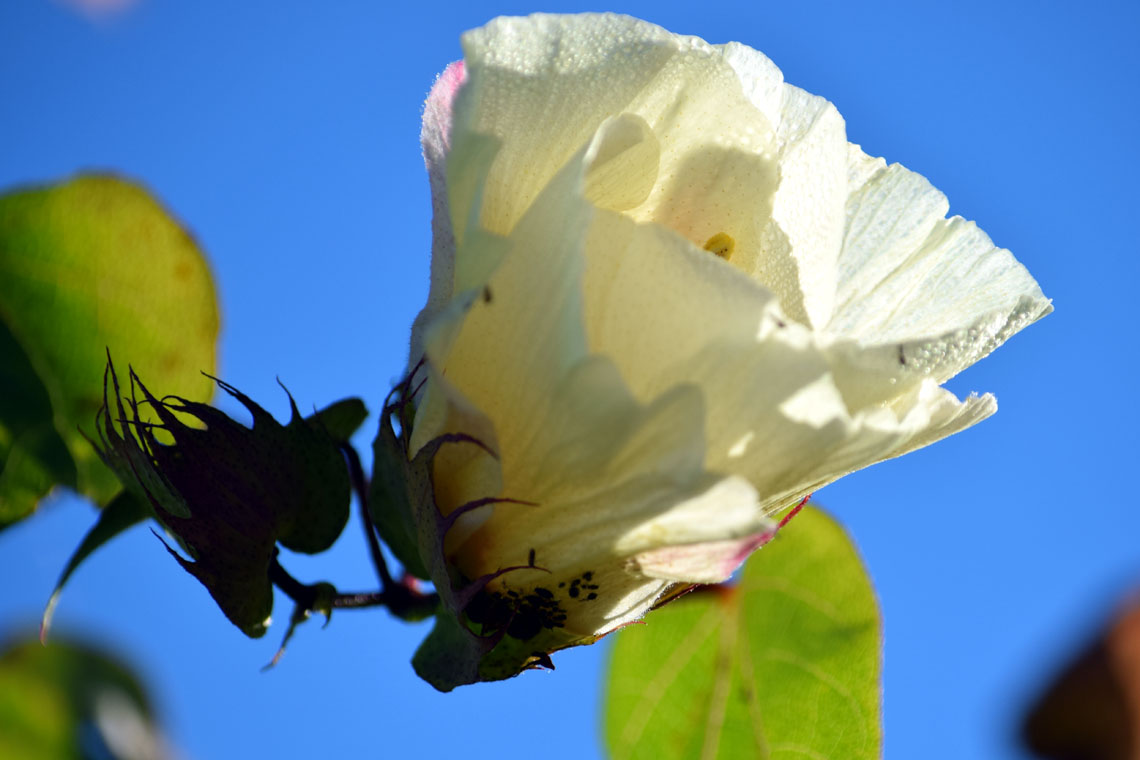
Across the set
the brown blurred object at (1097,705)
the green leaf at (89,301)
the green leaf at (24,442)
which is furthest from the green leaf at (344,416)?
the brown blurred object at (1097,705)

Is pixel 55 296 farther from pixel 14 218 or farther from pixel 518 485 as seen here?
pixel 518 485

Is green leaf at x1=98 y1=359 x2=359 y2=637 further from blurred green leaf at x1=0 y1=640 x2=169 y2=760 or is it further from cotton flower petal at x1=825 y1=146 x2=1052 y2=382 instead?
cotton flower petal at x1=825 y1=146 x2=1052 y2=382

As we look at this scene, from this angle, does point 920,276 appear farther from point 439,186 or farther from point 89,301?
point 89,301

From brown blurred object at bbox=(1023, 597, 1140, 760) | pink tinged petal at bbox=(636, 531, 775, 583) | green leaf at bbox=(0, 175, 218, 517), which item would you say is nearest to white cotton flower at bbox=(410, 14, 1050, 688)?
pink tinged petal at bbox=(636, 531, 775, 583)

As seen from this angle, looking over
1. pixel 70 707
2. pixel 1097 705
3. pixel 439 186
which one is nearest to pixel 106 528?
pixel 70 707

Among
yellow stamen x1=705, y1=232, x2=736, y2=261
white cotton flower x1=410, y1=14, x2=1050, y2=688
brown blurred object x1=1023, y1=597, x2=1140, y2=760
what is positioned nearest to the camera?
white cotton flower x1=410, y1=14, x2=1050, y2=688

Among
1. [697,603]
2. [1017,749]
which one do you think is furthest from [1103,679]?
[697,603]
